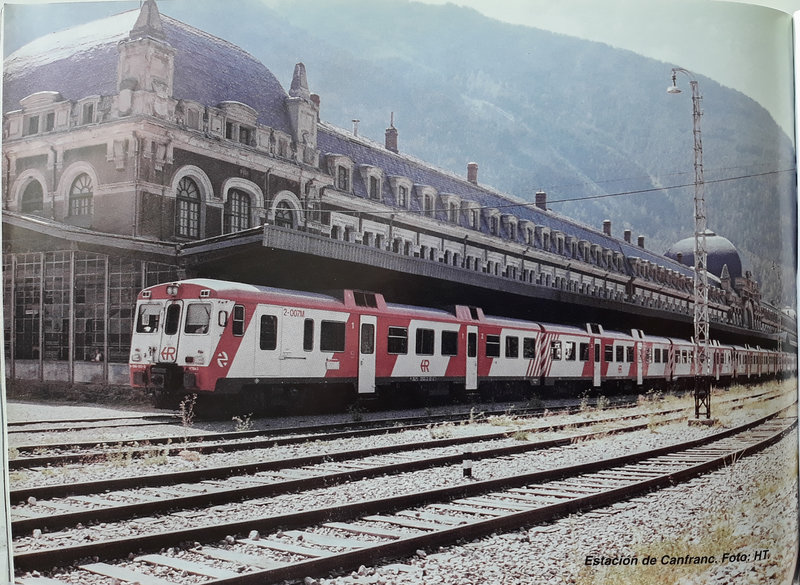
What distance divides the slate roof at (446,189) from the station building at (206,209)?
0.06 ft

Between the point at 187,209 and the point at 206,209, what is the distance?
16 centimetres

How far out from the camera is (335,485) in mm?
6164

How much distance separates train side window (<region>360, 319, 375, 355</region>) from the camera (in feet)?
27.0

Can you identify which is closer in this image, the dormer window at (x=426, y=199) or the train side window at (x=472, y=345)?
the dormer window at (x=426, y=199)

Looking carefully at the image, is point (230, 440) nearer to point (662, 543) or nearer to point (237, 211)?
point (237, 211)

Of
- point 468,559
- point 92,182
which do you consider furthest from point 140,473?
point 468,559

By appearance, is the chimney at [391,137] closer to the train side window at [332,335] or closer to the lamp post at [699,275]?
the lamp post at [699,275]

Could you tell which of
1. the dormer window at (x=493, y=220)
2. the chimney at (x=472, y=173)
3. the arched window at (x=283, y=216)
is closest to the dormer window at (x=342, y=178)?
the arched window at (x=283, y=216)

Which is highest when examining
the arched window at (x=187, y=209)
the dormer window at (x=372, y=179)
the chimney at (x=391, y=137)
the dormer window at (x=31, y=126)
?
the chimney at (x=391, y=137)

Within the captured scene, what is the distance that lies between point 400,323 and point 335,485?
3.02 metres

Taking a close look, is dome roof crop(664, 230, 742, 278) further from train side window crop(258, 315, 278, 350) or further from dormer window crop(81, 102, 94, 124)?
dormer window crop(81, 102, 94, 124)

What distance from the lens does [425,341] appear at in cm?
1017

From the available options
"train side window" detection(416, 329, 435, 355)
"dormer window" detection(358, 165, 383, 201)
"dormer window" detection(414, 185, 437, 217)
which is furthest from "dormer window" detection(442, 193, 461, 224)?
"train side window" detection(416, 329, 435, 355)

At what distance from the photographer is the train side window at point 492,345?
9.35 metres
